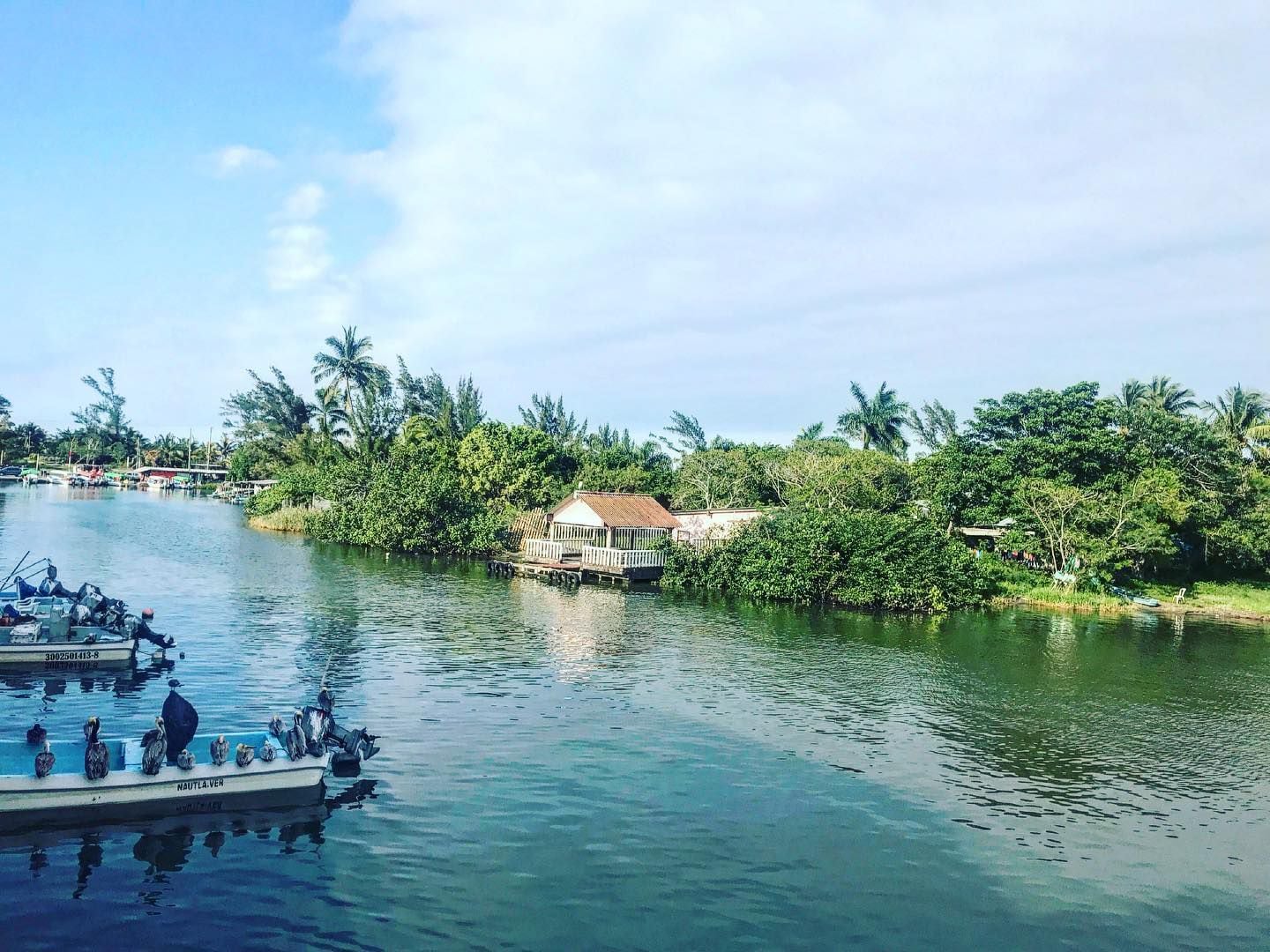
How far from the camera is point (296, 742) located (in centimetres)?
1814

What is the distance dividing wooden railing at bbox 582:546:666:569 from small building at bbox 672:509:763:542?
1850 mm

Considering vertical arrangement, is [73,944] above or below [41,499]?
below

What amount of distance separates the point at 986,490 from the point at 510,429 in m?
39.0

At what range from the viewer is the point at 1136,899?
1599cm

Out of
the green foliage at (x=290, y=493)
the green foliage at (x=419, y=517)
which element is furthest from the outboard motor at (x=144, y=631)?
the green foliage at (x=290, y=493)

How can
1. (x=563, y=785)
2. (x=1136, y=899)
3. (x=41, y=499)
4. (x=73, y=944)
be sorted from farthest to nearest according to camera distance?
(x=41, y=499) → (x=563, y=785) → (x=1136, y=899) → (x=73, y=944)

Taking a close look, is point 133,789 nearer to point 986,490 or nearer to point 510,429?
point 986,490

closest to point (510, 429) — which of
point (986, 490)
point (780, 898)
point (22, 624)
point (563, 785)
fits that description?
point (986, 490)

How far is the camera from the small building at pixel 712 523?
5378 centimetres

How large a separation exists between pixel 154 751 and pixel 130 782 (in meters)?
0.65

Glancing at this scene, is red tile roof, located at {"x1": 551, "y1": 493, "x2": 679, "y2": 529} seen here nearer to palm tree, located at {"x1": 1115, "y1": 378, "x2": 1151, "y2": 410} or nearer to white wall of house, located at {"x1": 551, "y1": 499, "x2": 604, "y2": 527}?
white wall of house, located at {"x1": 551, "y1": 499, "x2": 604, "y2": 527}

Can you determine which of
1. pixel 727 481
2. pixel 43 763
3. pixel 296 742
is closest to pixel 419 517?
pixel 727 481

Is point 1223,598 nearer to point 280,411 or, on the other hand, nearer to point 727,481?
point 727,481

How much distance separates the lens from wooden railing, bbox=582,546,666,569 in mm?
53094
